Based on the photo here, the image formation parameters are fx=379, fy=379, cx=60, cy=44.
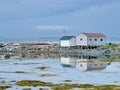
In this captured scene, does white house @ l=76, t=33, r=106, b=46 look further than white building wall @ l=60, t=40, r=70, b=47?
No

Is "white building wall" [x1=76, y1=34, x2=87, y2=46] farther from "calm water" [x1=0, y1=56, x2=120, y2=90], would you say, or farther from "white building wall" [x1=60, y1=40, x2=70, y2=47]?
"calm water" [x1=0, y1=56, x2=120, y2=90]

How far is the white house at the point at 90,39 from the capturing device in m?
Result: 106

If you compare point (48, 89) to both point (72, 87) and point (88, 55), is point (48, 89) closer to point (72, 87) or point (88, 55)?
point (72, 87)

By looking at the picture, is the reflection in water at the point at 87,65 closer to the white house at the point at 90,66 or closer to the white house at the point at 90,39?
the white house at the point at 90,66

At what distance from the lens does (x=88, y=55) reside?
89688mm

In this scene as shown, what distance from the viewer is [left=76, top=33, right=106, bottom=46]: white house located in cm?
10562

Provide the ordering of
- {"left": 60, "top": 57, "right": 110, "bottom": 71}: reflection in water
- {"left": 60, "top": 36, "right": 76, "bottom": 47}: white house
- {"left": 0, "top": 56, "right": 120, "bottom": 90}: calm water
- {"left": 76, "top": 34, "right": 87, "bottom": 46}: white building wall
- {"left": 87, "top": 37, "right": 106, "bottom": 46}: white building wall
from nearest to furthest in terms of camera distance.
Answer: {"left": 0, "top": 56, "right": 120, "bottom": 90}: calm water < {"left": 60, "top": 57, "right": 110, "bottom": 71}: reflection in water < {"left": 87, "top": 37, "right": 106, "bottom": 46}: white building wall < {"left": 76, "top": 34, "right": 87, "bottom": 46}: white building wall < {"left": 60, "top": 36, "right": 76, "bottom": 47}: white house

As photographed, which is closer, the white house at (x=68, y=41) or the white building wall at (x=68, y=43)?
the white house at (x=68, y=41)

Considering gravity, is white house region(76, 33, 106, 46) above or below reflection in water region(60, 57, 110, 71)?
above

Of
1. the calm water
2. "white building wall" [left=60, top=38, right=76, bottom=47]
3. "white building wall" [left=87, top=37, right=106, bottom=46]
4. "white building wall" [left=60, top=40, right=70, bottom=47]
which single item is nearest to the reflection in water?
the calm water

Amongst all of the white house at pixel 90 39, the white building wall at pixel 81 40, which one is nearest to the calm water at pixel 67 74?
the white house at pixel 90 39

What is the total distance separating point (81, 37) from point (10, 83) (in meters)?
73.4

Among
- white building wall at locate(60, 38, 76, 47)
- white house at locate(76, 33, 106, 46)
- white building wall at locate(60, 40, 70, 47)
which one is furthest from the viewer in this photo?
white building wall at locate(60, 40, 70, 47)

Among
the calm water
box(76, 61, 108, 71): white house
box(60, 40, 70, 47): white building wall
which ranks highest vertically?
box(60, 40, 70, 47): white building wall
